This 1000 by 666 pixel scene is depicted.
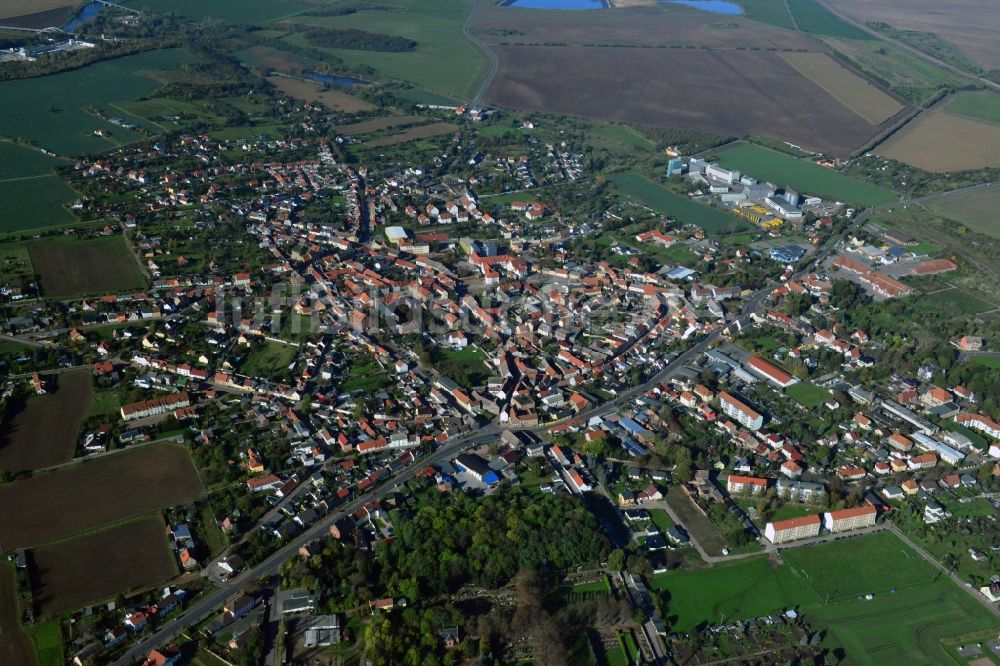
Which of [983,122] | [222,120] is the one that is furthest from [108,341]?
[983,122]

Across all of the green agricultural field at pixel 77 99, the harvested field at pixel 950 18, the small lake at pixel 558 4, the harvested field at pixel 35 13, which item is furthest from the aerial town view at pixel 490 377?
the small lake at pixel 558 4

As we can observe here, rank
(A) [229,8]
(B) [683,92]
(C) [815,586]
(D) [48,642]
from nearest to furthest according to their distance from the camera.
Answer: (D) [48,642] < (C) [815,586] < (B) [683,92] < (A) [229,8]

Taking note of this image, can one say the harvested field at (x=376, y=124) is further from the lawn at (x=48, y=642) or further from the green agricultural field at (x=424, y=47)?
the lawn at (x=48, y=642)

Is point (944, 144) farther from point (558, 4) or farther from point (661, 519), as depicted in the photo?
point (558, 4)

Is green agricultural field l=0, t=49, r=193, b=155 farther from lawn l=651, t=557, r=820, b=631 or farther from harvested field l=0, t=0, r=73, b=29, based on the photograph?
lawn l=651, t=557, r=820, b=631

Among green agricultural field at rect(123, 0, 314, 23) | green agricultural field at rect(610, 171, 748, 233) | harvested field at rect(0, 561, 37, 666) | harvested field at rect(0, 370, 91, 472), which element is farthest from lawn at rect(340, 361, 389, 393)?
green agricultural field at rect(123, 0, 314, 23)

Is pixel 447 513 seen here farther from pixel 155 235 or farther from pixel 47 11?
pixel 47 11

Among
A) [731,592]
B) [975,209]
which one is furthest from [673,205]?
[731,592]
